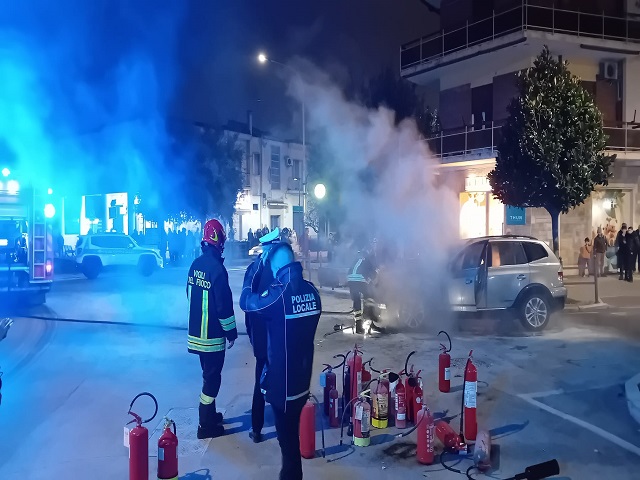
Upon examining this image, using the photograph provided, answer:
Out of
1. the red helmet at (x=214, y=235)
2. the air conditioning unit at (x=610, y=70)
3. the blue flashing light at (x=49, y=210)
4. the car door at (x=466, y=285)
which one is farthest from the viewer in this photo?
the air conditioning unit at (x=610, y=70)

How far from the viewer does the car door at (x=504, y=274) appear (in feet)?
35.6

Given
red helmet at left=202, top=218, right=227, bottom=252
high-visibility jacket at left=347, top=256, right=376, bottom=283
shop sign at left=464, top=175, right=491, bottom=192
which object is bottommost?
high-visibility jacket at left=347, top=256, right=376, bottom=283

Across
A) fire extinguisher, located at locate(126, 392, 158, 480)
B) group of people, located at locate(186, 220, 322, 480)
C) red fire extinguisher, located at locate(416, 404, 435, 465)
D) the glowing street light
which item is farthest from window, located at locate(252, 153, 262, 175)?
fire extinguisher, located at locate(126, 392, 158, 480)

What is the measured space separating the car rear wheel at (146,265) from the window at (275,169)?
2379 centimetres

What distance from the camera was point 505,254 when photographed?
36.4 ft

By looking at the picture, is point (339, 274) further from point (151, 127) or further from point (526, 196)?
point (151, 127)

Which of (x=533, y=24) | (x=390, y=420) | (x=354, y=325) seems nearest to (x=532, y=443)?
(x=390, y=420)

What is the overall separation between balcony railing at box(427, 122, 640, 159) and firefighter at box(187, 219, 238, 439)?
15.8 metres

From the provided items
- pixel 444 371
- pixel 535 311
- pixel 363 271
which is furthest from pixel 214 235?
pixel 535 311

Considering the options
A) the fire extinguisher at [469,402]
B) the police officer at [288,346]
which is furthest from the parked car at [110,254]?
the police officer at [288,346]

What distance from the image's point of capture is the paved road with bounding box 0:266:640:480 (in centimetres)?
508

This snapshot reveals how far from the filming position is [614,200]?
21.9m

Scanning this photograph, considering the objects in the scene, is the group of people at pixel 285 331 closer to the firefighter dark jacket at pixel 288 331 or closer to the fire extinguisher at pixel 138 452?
the firefighter dark jacket at pixel 288 331

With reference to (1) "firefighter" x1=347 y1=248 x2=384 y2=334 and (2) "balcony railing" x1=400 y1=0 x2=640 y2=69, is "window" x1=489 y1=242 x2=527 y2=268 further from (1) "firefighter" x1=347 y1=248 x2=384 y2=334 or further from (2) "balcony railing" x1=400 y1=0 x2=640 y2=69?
(2) "balcony railing" x1=400 y1=0 x2=640 y2=69
